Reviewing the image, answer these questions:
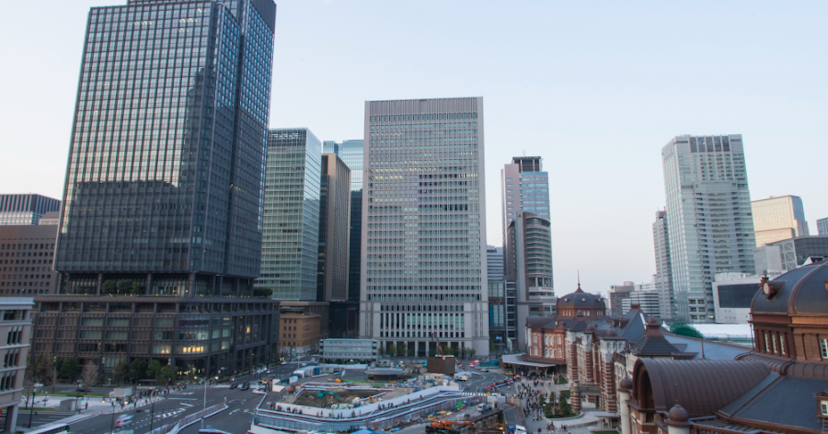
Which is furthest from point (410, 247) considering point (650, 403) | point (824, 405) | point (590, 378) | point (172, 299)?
point (824, 405)

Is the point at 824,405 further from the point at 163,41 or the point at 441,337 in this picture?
the point at 163,41

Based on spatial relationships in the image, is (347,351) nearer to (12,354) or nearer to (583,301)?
(583,301)

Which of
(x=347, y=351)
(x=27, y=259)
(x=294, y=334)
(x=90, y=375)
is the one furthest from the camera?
(x=27, y=259)

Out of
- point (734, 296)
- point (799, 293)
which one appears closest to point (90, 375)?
point (799, 293)

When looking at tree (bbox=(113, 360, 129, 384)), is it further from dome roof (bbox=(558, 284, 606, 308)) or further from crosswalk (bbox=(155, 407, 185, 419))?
dome roof (bbox=(558, 284, 606, 308))

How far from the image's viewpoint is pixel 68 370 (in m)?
104

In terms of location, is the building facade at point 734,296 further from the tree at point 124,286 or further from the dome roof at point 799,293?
the tree at point 124,286

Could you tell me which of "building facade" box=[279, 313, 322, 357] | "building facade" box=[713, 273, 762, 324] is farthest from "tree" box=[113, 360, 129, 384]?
"building facade" box=[713, 273, 762, 324]

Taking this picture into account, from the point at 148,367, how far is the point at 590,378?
9118cm

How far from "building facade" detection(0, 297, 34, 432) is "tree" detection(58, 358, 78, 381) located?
1522 inches

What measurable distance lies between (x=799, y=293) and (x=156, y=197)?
125350 millimetres

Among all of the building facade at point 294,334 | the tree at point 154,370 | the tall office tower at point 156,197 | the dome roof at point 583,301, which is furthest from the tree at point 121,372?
the dome roof at point 583,301

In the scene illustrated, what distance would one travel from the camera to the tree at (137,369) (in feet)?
340

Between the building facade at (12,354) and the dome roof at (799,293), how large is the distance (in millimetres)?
85880
